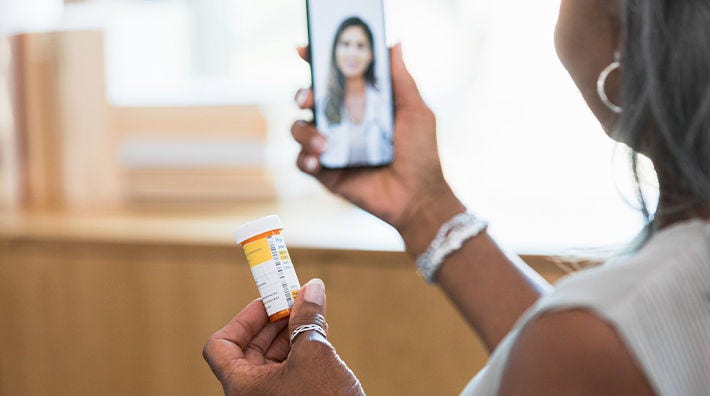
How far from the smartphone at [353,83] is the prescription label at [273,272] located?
134mm

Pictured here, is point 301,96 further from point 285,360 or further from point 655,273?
point 655,273

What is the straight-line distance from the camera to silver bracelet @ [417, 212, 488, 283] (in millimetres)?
812

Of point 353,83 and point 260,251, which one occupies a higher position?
point 353,83

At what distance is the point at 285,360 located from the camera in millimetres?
756

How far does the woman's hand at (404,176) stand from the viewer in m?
0.83

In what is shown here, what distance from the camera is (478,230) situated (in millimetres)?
820

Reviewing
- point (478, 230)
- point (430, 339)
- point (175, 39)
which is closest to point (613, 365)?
point (478, 230)

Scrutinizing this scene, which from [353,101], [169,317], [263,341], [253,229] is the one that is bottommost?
[169,317]

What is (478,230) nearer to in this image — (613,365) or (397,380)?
(613,365)

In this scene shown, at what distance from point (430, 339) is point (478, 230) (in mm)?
652

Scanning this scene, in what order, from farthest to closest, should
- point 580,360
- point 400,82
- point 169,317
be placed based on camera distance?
point 169,317 → point 400,82 → point 580,360

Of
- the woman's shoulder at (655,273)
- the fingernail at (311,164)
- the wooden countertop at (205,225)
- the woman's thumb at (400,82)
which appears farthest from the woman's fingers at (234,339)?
the wooden countertop at (205,225)

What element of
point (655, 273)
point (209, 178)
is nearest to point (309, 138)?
point (655, 273)

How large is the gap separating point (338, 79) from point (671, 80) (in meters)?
0.37
